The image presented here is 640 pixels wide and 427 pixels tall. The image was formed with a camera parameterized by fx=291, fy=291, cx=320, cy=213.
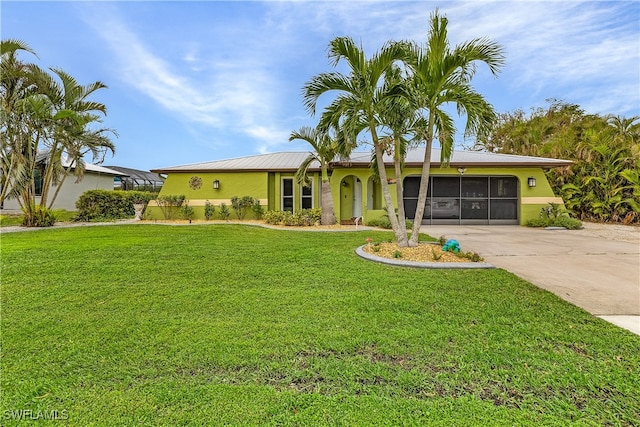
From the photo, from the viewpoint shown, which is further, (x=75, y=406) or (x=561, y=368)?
(x=561, y=368)

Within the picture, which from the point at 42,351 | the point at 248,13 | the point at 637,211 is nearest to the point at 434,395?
the point at 42,351

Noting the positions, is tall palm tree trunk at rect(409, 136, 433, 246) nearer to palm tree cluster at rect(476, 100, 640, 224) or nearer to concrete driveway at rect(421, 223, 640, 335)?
concrete driveway at rect(421, 223, 640, 335)

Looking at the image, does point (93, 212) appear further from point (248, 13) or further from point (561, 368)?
point (561, 368)

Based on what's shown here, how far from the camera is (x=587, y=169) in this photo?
14.1 meters

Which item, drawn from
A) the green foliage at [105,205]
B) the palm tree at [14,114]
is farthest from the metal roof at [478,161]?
the palm tree at [14,114]

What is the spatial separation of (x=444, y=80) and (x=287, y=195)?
9527 mm

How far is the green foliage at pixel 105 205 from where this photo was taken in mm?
13742

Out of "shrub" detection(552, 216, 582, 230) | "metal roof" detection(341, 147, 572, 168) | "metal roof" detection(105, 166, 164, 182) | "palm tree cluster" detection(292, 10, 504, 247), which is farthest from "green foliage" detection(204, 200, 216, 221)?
"metal roof" detection(105, 166, 164, 182)

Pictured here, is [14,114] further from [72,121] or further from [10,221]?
[10,221]

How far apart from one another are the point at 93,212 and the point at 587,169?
23.9 meters

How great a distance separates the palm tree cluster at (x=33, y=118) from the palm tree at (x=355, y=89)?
10.2m

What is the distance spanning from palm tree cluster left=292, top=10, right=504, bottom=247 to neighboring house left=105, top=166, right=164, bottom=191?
22937 millimetres

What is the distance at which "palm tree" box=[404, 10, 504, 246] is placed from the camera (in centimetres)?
588

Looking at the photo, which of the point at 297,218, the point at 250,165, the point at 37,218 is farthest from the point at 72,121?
the point at 297,218
